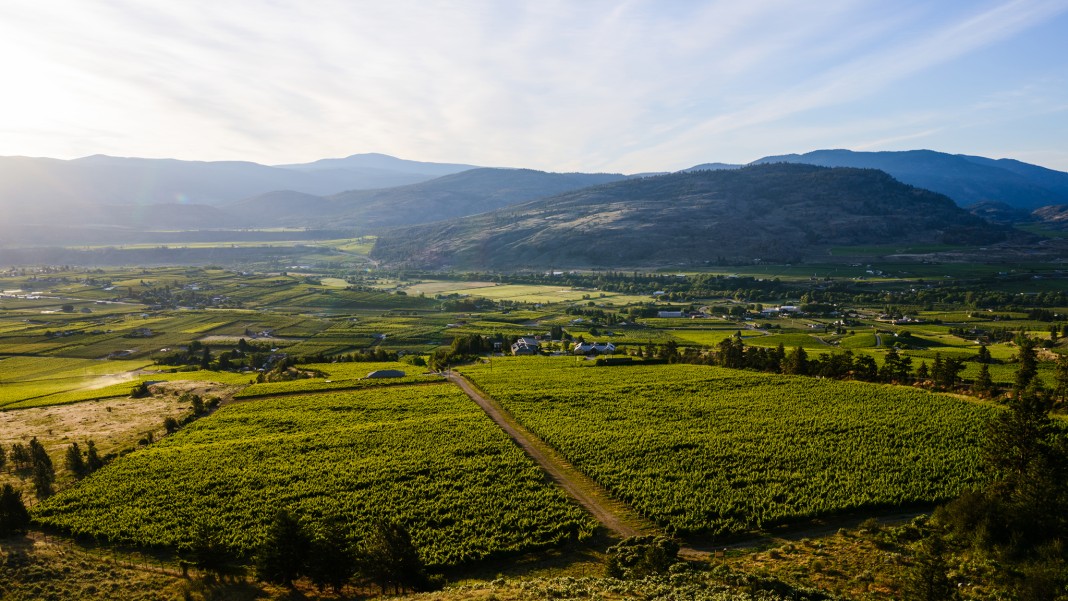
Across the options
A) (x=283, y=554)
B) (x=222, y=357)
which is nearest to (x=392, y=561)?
(x=283, y=554)

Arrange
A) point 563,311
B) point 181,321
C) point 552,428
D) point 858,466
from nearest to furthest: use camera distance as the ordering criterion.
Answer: point 858,466 < point 552,428 < point 181,321 < point 563,311

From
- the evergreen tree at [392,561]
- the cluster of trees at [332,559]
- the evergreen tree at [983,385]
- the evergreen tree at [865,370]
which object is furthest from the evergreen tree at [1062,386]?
the evergreen tree at [392,561]

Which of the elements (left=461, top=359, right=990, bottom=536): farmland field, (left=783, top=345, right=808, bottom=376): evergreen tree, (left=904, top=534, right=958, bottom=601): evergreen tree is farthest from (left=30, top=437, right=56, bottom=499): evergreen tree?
(left=783, top=345, right=808, bottom=376): evergreen tree

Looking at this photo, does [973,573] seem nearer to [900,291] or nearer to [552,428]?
[552,428]

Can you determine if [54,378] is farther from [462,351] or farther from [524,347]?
[524,347]

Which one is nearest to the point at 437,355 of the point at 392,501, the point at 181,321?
A: the point at 392,501

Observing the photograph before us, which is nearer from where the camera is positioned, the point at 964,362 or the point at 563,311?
the point at 964,362

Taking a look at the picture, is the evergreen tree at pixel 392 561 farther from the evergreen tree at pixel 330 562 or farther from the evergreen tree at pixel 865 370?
the evergreen tree at pixel 865 370
